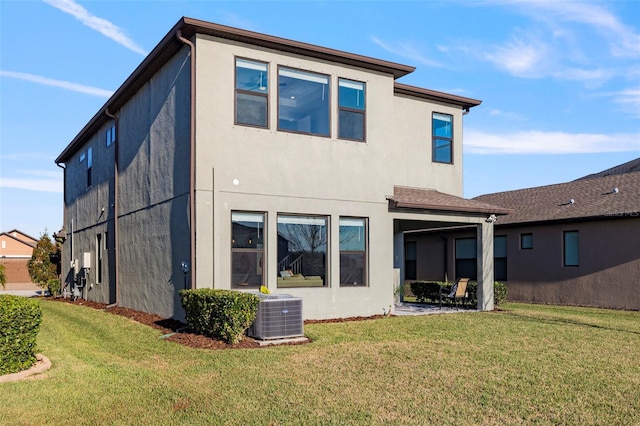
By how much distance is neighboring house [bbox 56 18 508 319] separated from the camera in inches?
468

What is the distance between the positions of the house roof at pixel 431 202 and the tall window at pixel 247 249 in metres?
3.67

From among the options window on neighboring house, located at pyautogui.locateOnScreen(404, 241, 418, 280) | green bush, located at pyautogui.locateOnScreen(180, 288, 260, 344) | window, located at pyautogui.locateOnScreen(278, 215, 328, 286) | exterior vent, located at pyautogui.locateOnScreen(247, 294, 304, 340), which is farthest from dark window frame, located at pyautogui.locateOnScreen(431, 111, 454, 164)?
green bush, located at pyautogui.locateOnScreen(180, 288, 260, 344)

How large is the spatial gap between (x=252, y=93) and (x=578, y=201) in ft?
46.1

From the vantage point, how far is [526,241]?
2091 cm

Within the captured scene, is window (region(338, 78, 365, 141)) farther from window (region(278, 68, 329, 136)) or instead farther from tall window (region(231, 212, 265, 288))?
tall window (region(231, 212, 265, 288))

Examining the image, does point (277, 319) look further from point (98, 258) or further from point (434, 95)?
point (98, 258)

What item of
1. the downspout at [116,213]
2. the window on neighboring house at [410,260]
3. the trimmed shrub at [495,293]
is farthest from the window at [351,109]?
the window on neighboring house at [410,260]

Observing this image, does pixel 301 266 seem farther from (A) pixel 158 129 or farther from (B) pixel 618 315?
(B) pixel 618 315

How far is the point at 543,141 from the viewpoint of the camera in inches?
1248

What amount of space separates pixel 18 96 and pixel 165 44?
5.11m

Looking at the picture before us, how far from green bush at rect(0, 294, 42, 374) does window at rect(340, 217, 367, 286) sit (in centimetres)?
733

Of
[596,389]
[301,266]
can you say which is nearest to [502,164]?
[301,266]

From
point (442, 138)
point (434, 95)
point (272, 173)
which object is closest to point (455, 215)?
point (442, 138)

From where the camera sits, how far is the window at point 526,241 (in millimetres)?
20703
